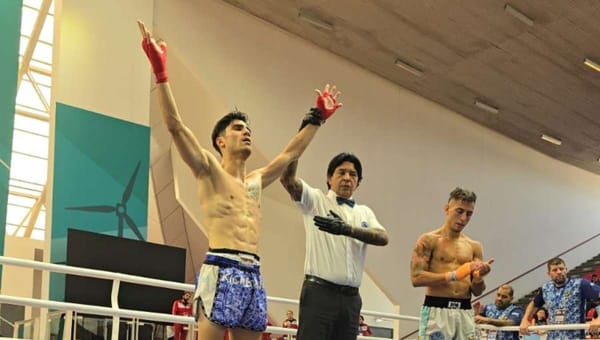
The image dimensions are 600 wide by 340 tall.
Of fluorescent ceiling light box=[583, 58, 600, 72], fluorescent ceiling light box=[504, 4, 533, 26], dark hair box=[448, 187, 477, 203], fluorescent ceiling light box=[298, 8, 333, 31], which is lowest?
dark hair box=[448, 187, 477, 203]

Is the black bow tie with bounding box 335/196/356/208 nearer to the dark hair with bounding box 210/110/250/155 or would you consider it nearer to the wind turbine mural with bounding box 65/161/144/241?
the dark hair with bounding box 210/110/250/155

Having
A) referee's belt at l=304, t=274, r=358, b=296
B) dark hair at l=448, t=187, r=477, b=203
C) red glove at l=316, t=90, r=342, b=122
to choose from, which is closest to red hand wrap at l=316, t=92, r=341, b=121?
red glove at l=316, t=90, r=342, b=122

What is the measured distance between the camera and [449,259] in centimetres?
541

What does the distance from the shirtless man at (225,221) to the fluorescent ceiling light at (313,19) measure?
9764 mm

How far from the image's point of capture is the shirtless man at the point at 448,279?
5273 millimetres

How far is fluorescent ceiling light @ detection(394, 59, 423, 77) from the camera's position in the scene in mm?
15258

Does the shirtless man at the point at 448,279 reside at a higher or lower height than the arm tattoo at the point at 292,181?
lower

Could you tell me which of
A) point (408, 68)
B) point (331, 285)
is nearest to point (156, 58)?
point (331, 285)

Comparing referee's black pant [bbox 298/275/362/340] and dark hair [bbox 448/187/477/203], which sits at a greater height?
dark hair [bbox 448/187/477/203]

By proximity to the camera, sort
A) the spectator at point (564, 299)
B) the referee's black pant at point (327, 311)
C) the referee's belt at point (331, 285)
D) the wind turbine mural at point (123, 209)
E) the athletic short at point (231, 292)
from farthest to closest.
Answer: the wind turbine mural at point (123, 209) < the spectator at point (564, 299) < the referee's belt at point (331, 285) < the referee's black pant at point (327, 311) < the athletic short at point (231, 292)

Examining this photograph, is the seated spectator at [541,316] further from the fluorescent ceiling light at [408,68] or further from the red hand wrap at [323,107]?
the fluorescent ceiling light at [408,68]

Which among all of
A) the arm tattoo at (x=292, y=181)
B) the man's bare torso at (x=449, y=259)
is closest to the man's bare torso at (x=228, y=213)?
the arm tattoo at (x=292, y=181)

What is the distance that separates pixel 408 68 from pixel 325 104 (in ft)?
36.7

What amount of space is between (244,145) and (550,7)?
9.67 metres
